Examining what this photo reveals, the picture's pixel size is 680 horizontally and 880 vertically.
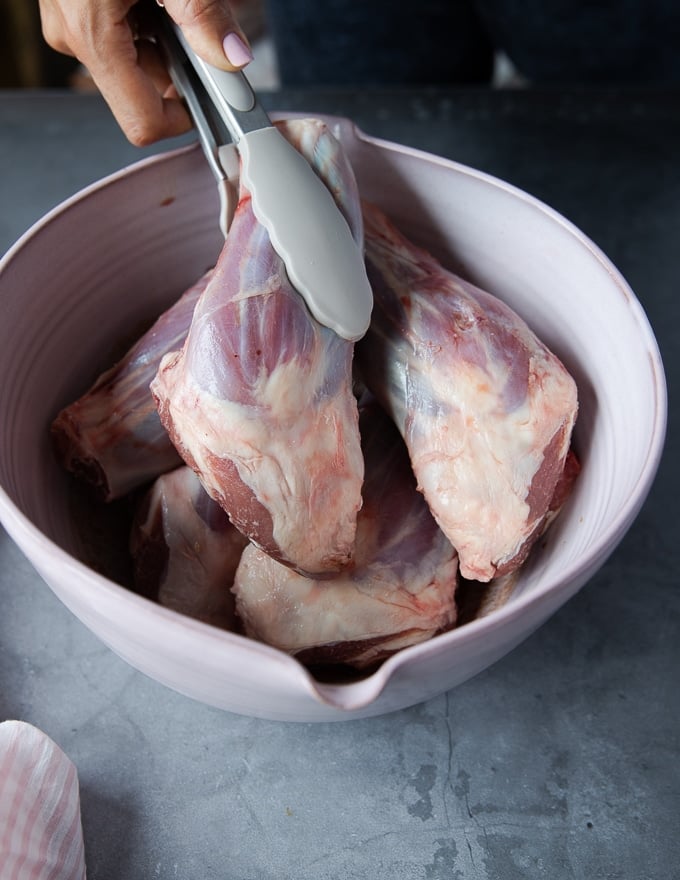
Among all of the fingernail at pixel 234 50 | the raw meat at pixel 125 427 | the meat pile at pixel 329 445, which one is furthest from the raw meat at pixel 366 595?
the fingernail at pixel 234 50

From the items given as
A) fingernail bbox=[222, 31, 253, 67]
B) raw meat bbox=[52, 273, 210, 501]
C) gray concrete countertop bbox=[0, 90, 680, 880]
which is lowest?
gray concrete countertop bbox=[0, 90, 680, 880]

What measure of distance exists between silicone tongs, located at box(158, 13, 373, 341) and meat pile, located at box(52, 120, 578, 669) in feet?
0.04

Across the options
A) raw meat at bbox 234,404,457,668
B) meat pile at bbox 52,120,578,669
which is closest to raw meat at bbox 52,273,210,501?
meat pile at bbox 52,120,578,669

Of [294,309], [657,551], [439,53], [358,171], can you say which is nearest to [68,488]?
[294,309]

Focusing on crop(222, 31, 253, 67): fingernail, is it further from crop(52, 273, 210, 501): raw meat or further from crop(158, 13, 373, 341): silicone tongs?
crop(52, 273, 210, 501): raw meat

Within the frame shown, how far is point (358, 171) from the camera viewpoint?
694 mm

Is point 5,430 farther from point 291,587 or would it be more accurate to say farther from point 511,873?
point 511,873

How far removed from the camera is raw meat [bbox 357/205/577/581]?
554 millimetres

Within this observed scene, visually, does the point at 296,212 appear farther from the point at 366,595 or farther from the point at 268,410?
the point at 366,595

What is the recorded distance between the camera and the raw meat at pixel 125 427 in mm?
625

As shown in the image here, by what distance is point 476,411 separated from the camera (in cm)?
56

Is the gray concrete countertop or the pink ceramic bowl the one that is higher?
the pink ceramic bowl

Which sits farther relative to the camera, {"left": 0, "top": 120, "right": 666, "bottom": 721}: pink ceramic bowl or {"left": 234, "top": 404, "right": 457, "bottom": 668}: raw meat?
{"left": 234, "top": 404, "right": 457, "bottom": 668}: raw meat

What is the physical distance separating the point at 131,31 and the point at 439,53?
67 centimetres
